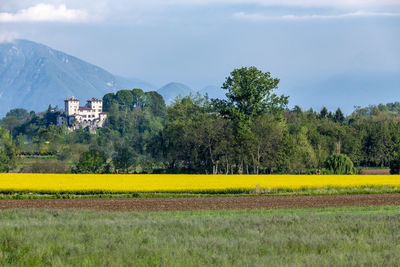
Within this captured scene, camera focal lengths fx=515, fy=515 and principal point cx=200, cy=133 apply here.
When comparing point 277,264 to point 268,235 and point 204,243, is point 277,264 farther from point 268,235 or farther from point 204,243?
point 268,235

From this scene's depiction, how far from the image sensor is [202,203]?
3450 cm

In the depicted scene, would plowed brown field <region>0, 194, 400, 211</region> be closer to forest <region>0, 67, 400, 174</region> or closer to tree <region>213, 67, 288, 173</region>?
forest <region>0, 67, 400, 174</region>

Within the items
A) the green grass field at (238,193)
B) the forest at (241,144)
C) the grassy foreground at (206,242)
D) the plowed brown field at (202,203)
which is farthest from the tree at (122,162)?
the grassy foreground at (206,242)

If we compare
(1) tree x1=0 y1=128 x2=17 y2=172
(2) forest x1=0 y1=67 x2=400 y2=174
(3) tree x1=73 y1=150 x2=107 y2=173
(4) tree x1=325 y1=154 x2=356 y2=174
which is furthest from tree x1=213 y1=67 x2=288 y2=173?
(1) tree x1=0 y1=128 x2=17 y2=172

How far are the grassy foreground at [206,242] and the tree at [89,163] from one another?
6226 cm

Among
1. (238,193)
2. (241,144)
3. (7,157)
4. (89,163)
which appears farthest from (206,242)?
(7,157)

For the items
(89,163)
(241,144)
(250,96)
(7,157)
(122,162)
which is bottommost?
(89,163)

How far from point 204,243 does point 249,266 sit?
303cm

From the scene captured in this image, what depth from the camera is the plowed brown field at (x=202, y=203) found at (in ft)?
106

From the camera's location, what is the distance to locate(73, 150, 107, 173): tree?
81.4 m

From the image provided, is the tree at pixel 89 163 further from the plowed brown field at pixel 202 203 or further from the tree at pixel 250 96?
the plowed brown field at pixel 202 203

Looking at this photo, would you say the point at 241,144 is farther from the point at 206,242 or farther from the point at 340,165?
the point at 206,242

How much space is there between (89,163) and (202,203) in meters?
50.5

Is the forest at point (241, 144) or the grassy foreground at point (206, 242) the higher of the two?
the forest at point (241, 144)
